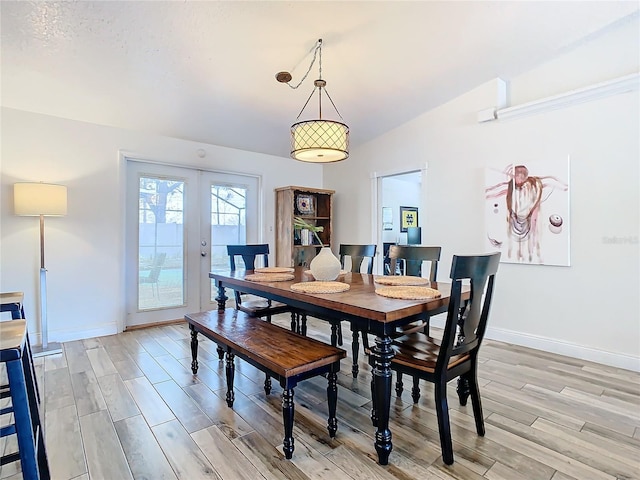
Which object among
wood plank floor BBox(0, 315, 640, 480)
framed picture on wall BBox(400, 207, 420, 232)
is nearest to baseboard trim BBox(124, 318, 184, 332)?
wood plank floor BBox(0, 315, 640, 480)

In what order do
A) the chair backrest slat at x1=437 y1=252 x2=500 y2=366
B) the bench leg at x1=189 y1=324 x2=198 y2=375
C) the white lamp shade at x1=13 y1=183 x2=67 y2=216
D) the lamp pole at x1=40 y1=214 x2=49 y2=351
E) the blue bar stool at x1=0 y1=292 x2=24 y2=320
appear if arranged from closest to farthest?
the chair backrest slat at x1=437 y1=252 x2=500 y2=366, the blue bar stool at x1=0 y1=292 x2=24 y2=320, the bench leg at x1=189 y1=324 x2=198 y2=375, the white lamp shade at x1=13 y1=183 x2=67 y2=216, the lamp pole at x1=40 y1=214 x2=49 y2=351

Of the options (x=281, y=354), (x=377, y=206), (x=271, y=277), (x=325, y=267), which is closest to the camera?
(x=281, y=354)

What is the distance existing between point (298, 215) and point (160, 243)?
188cm

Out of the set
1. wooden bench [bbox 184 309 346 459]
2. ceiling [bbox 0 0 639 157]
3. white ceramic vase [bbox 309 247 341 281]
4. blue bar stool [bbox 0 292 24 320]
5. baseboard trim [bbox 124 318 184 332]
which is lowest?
Answer: baseboard trim [bbox 124 318 184 332]

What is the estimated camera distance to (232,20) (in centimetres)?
237

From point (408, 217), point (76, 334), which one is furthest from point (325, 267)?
A: point (408, 217)

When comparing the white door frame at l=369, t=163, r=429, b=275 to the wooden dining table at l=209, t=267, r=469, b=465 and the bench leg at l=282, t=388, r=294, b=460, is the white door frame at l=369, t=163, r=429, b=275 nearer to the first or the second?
the wooden dining table at l=209, t=267, r=469, b=465

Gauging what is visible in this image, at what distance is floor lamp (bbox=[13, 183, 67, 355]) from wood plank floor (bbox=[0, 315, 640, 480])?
0.31m

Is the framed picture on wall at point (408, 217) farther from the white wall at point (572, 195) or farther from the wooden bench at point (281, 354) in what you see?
the wooden bench at point (281, 354)

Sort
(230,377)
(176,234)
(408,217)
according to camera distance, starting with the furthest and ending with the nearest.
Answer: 1. (408,217)
2. (176,234)
3. (230,377)

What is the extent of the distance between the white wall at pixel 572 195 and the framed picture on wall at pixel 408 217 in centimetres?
276

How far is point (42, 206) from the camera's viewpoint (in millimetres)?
2930

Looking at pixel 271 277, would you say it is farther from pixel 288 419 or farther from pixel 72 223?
pixel 72 223

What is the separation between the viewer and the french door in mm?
3859
